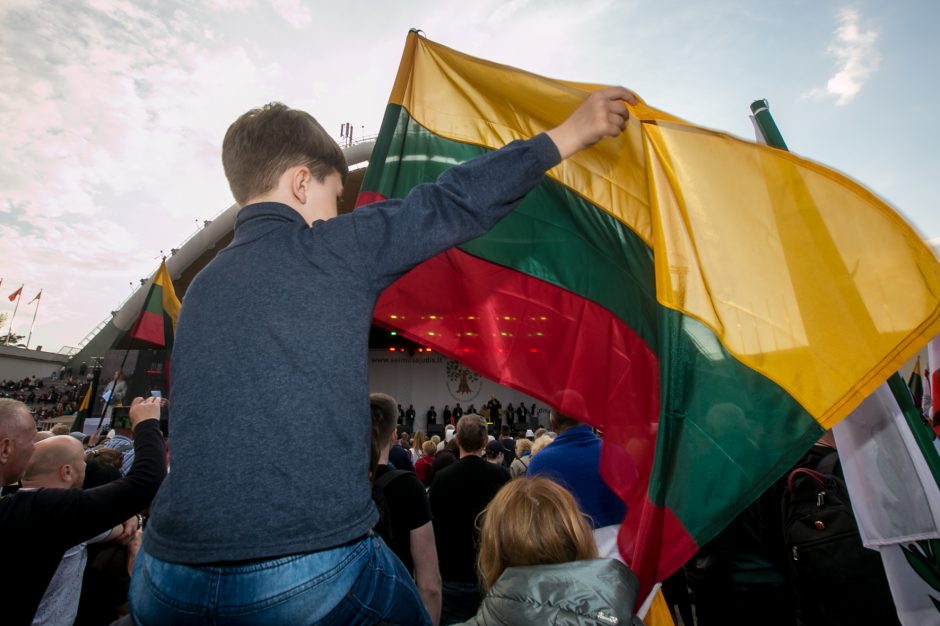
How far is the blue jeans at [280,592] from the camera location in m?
0.87

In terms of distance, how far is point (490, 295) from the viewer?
2.45m

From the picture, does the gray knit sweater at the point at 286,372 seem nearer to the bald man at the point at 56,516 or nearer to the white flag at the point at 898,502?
the bald man at the point at 56,516

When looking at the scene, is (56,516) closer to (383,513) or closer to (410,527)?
(383,513)

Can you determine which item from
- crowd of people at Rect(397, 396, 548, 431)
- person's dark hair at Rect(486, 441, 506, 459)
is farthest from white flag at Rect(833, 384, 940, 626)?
crowd of people at Rect(397, 396, 548, 431)

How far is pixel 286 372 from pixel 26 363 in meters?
44.1

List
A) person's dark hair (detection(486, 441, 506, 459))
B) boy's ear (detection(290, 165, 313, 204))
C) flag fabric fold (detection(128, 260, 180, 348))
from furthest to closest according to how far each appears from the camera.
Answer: flag fabric fold (detection(128, 260, 180, 348)), person's dark hair (detection(486, 441, 506, 459)), boy's ear (detection(290, 165, 313, 204))

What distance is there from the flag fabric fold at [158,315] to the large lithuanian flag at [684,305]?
6.42 metres

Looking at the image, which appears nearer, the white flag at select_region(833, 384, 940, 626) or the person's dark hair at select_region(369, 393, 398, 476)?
the white flag at select_region(833, 384, 940, 626)

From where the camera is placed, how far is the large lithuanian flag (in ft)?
4.91

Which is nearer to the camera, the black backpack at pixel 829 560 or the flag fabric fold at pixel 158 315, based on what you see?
the black backpack at pixel 829 560

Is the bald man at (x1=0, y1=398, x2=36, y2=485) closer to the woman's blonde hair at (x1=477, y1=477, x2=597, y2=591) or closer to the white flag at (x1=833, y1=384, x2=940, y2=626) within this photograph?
the woman's blonde hair at (x1=477, y1=477, x2=597, y2=591)

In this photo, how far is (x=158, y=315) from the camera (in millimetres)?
7879

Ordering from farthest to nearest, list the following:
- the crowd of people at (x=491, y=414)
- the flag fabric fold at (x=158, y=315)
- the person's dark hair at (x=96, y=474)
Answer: the crowd of people at (x=491, y=414) → the flag fabric fold at (x=158, y=315) → the person's dark hair at (x=96, y=474)

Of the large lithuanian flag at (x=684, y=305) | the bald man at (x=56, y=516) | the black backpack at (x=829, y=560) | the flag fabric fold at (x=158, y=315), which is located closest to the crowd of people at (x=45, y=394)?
the flag fabric fold at (x=158, y=315)
